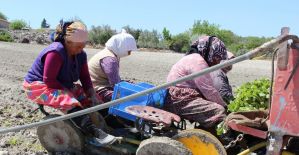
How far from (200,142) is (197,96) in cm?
78

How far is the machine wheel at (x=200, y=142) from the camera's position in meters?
5.21

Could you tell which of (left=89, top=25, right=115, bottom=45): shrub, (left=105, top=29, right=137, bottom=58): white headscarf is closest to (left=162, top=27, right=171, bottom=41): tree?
(left=89, top=25, right=115, bottom=45): shrub

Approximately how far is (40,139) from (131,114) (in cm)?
141

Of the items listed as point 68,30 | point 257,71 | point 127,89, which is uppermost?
point 68,30

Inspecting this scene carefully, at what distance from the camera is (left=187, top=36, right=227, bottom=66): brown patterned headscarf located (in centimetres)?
623

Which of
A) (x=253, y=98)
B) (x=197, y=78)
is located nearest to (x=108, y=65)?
(x=197, y=78)

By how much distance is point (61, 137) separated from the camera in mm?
6340

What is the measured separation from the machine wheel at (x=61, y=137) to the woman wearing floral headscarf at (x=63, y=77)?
14 centimetres

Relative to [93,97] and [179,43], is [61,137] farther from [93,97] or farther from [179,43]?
[179,43]

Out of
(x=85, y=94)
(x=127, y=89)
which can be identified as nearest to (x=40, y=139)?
(x=85, y=94)

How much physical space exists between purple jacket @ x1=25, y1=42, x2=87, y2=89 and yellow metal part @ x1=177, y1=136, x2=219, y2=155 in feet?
5.83

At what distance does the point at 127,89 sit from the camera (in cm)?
604

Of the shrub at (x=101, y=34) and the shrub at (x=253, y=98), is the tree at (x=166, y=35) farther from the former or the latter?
the shrub at (x=253, y=98)

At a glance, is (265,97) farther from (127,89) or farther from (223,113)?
(127,89)
